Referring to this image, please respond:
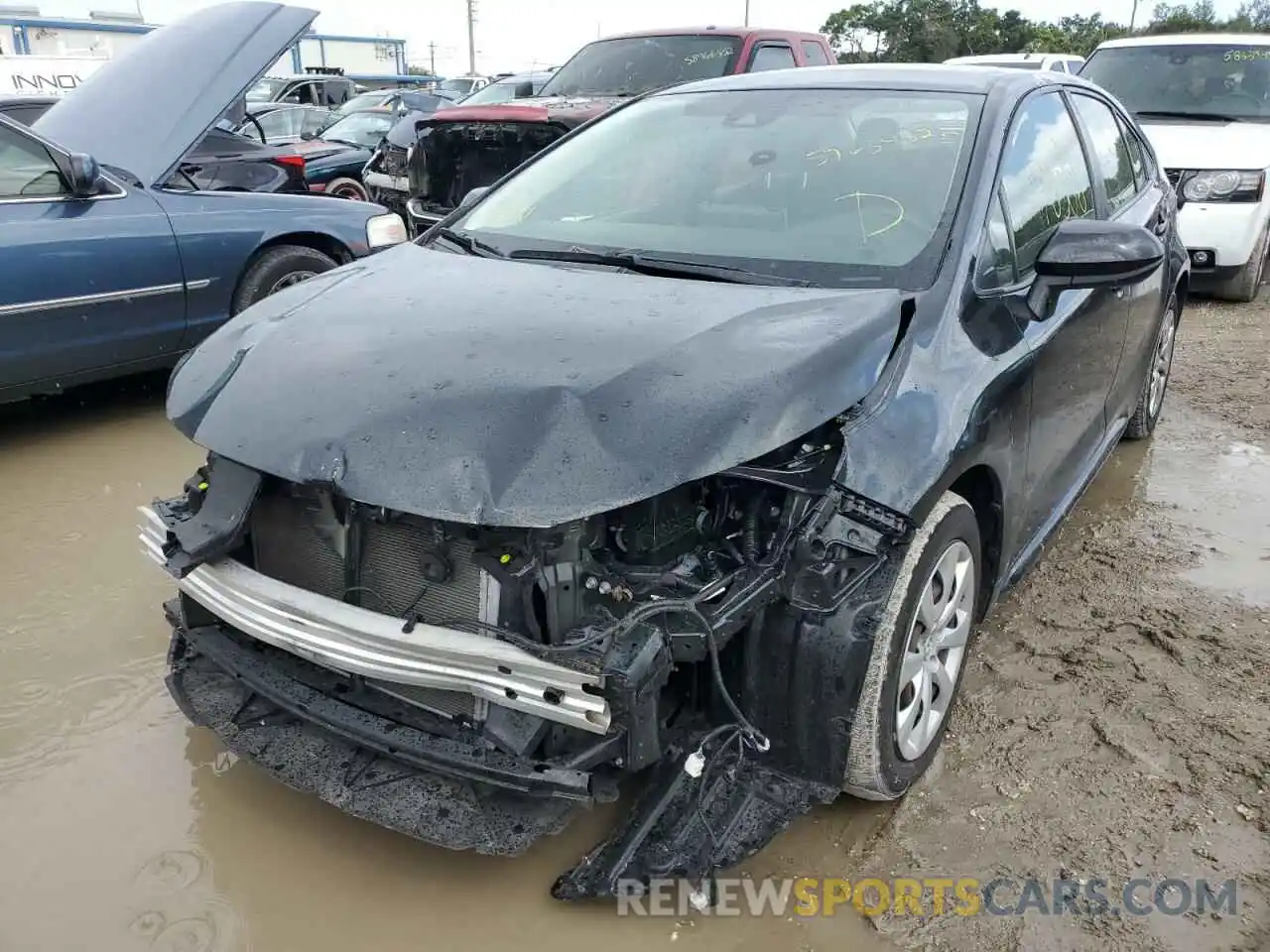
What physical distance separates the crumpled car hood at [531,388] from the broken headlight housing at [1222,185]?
19.6 ft

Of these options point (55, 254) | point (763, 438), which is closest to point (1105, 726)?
point (763, 438)

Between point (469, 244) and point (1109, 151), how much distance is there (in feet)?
8.13

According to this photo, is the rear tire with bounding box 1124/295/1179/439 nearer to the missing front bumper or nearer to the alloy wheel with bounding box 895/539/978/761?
the alloy wheel with bounding box 895/539/978/761

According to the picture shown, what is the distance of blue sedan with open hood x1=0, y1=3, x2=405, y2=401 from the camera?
4.40 m

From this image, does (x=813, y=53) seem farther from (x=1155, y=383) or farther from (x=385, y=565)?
(x=385, y=565)

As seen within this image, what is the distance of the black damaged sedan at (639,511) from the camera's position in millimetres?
1941

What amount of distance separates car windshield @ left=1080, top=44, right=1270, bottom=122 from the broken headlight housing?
102 centimetres

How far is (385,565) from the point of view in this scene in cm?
219

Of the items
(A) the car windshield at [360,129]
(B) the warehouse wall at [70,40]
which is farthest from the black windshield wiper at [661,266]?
(B) the warehouse wall at [70,40]

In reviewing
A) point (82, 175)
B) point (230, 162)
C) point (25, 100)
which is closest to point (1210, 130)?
point (230, 162)

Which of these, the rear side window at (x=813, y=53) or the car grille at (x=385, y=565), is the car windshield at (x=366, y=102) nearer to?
the rear side window at (x=813, y=53)

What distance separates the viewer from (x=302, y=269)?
550 cm

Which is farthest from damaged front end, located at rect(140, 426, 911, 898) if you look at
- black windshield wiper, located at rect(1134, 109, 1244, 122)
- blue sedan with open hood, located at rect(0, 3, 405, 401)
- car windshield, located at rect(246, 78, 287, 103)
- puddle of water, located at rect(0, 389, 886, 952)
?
car windshield, located at rect(246, 78, 287, 103)

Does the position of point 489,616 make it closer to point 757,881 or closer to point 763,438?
point 763,438
